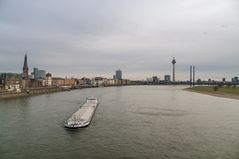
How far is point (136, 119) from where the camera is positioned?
2042 inches

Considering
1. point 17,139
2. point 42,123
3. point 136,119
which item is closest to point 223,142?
point 136,119

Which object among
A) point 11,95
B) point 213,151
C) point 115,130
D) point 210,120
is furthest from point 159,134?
point 11,95

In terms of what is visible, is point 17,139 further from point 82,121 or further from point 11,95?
point 11,95

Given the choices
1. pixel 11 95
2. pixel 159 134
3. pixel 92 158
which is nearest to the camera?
pixel 92 158

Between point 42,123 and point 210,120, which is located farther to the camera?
point 210,120

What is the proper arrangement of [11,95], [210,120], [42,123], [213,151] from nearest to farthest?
[213,151], [42,123], [210,120], [11,95]

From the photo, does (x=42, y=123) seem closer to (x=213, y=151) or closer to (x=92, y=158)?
(x=92, y=158)

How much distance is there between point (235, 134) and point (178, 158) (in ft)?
50.6

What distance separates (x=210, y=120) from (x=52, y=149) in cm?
3242

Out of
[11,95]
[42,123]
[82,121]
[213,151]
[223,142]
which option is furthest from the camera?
[11,95]

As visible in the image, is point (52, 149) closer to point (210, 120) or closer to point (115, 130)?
point (115, 130)

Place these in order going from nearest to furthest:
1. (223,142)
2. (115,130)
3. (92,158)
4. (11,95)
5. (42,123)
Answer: (92,158)
(223,142)
(115,130)
(42,123)
(11,95)

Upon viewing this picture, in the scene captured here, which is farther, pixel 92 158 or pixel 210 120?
pixel 210 120

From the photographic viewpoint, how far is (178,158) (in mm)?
27438
